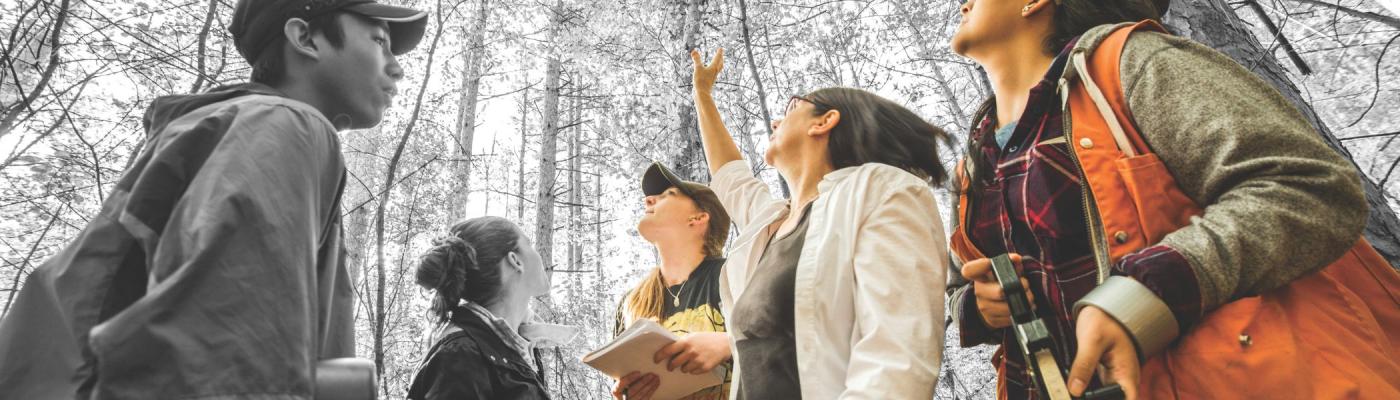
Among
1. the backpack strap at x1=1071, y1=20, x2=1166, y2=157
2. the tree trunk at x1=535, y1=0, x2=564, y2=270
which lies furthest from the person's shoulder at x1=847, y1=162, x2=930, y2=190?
the tree trunk at x1=535, y1=0, x2=564, y2=270

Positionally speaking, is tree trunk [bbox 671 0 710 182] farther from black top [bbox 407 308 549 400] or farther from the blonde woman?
black top [bbox 407 308 549 400]

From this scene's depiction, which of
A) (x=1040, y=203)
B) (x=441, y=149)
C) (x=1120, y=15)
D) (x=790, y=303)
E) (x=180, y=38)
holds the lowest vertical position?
(x=790, y=303)

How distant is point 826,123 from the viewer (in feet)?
7.94

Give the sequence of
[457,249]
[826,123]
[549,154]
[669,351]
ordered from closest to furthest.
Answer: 1. [669,351]
2. [826,123]
3. [457,249]
4. [549,154]

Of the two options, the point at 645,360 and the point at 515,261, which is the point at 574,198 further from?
the point at 645,360

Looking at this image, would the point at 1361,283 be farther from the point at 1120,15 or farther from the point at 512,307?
the point at 512,307

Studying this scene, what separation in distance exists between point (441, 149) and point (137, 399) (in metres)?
12.0

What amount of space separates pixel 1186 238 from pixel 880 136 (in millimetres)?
1335

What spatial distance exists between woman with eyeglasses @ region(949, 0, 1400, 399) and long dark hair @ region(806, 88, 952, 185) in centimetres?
76

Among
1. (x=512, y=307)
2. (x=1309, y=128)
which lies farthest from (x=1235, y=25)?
(x=512, y=307)

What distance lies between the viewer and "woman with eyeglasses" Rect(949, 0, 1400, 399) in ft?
3.28

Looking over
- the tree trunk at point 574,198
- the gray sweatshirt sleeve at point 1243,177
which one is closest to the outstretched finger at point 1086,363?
the gray sweatshirt sleeve at point 1243,177

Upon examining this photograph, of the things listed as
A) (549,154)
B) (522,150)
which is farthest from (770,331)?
(522,150)

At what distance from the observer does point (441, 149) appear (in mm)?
12141
